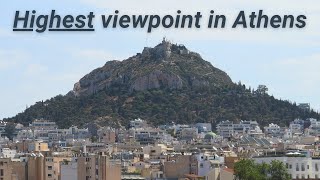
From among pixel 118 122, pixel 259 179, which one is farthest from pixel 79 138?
pixel 259 179

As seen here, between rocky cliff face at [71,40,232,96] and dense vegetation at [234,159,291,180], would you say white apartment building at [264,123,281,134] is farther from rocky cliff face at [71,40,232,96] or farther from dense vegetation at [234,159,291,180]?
dense vegetation at [234,159,291,180]

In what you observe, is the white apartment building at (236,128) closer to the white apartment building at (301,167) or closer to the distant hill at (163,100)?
the distant hill at (163,100)

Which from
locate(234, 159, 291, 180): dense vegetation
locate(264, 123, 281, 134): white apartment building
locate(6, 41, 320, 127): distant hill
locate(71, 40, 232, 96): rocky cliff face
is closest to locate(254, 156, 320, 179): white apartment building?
locate(234, 159, 291, 180): dense vegetation

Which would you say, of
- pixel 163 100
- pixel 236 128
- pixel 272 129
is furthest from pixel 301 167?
pixel 163 100

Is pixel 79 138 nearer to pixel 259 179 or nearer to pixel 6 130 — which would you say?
pixel 6 130

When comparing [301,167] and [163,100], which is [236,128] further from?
[301,167]

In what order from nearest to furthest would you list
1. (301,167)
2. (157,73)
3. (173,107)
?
(301,167) → (173,107) → (157,73)

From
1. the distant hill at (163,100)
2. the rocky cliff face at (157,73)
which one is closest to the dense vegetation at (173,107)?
the distant hill at (163,100)
